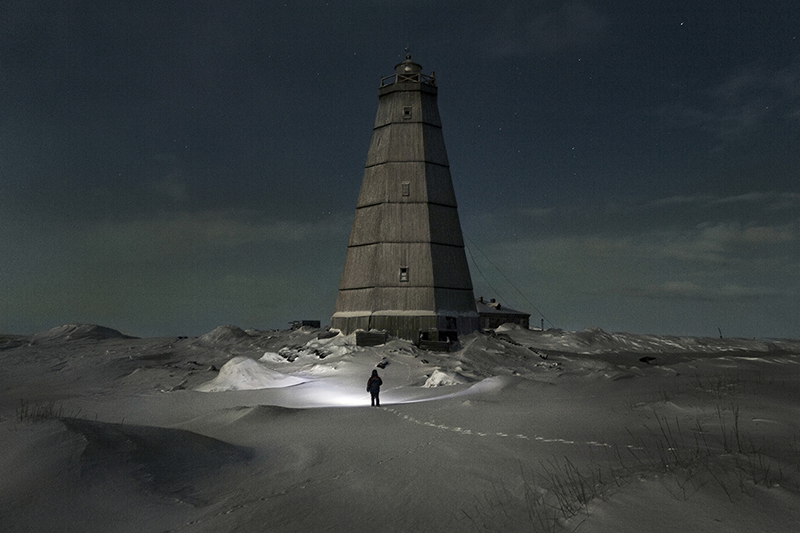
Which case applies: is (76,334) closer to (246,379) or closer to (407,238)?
(246,379)

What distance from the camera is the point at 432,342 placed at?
101ft

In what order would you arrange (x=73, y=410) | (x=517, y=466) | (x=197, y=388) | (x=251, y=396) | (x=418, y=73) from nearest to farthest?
(x=517, y=466) → (x=73, y=410) → (x=251, y=396) → (x=197, y=388) → (x=418, y=73)

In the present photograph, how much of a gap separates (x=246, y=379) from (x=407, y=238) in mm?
13647

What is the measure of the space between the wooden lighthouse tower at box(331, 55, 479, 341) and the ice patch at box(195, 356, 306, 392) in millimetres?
9431

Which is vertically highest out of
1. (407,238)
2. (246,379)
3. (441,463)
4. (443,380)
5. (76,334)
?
(407,238)

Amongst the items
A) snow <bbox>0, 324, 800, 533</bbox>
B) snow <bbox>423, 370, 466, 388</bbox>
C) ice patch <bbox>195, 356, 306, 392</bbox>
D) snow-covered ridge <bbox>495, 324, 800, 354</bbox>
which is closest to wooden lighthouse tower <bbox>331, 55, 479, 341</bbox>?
ice patch <bbox>195, 356, 306, 392</bbox>

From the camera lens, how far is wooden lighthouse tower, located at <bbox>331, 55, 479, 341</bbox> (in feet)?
106

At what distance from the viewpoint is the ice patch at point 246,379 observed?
74.7ft

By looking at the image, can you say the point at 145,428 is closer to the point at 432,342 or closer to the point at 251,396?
the point at 251,396

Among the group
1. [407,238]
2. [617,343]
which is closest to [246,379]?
[407,238]

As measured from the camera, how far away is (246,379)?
23.1 m

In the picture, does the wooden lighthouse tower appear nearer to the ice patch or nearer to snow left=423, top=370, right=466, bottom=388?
the ice patch

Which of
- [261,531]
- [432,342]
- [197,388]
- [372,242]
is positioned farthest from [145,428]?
[372,242]

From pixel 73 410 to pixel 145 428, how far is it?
9081mm
